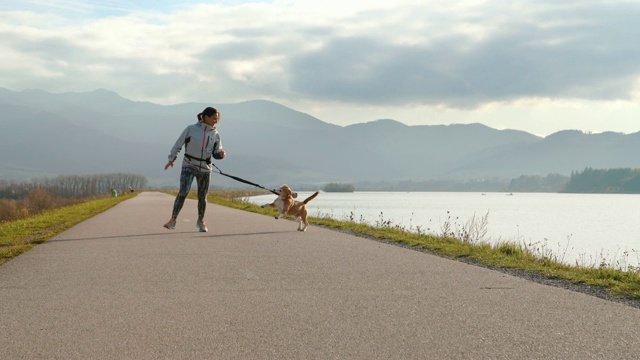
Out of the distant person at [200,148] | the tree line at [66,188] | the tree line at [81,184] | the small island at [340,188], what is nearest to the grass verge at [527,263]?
the distant person at [200,148]

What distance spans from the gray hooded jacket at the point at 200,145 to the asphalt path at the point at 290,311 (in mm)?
3633

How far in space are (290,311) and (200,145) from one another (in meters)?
8.30

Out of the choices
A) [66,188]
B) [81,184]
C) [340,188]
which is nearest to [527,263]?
[66,188]

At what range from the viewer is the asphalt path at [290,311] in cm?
486

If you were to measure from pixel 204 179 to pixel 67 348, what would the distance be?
9.48 meters

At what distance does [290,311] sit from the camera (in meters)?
6.16

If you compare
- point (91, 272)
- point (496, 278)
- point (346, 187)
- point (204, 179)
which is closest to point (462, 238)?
point (204, 179)

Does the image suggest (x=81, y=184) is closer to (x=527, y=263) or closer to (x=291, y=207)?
(x=291, y=207)

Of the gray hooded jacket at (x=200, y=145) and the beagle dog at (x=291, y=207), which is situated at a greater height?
the gray hooded jacket at (x=200, y=145)

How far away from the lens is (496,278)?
28.2 feet

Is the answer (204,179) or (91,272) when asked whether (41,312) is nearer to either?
(91,272)

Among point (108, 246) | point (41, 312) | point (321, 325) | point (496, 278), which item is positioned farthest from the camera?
point (108, 246)

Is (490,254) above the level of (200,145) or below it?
below

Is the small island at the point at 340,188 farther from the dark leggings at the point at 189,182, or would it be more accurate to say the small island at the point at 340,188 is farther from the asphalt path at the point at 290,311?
the asphalt path at the point at 290,311
